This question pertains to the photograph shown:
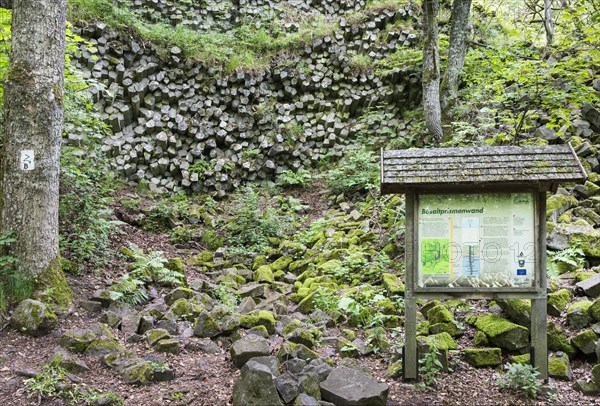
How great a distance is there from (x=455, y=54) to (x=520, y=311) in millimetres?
7707

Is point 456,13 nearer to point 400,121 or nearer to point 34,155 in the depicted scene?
point 400,121

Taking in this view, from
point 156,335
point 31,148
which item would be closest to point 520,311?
point 156,335

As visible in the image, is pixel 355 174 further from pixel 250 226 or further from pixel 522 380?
pixel 522 380

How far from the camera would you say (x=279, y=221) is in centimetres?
1021

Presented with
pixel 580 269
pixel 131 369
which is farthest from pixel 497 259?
pixel 131 369

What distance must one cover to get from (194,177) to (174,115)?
188 cm

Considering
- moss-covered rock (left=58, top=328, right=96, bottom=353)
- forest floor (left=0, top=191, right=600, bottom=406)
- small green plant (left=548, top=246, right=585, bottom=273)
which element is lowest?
forest floor (left=0, top=191, right=600, bottom=406)

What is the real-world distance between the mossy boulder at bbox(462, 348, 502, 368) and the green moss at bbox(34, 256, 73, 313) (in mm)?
4521

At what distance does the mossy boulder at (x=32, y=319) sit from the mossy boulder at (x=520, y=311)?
493 centimetres

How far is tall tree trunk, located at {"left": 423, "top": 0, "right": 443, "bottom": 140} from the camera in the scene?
1002cm

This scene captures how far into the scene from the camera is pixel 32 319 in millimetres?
4715

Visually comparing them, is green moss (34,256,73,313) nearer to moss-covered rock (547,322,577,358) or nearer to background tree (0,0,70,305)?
background tree (0,0,70,305)

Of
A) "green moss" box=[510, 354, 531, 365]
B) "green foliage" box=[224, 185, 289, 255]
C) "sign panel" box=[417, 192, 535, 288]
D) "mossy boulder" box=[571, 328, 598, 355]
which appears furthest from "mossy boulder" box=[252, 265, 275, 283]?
"mossy boulder" box=[571, 328, 598, 355]

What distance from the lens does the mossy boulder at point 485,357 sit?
4.49m
